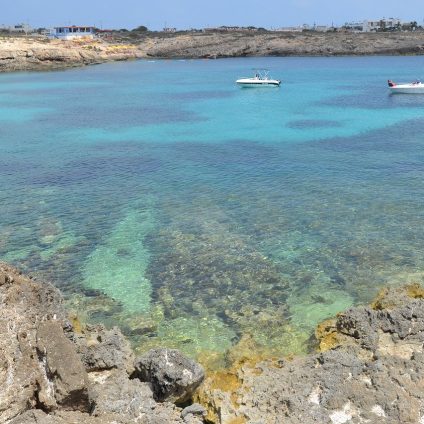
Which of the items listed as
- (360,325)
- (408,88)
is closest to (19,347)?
(360,325)

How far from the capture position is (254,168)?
94.5 ft

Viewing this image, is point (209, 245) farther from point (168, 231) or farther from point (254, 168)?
point (254, 168)

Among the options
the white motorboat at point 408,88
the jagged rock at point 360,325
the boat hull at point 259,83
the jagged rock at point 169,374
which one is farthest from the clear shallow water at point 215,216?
the boat hull at point 259,83

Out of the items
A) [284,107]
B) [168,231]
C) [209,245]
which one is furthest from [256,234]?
[284,107]

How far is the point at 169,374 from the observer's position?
9.66 m

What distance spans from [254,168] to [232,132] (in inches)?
449

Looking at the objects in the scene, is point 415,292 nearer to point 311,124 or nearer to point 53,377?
point 53,377

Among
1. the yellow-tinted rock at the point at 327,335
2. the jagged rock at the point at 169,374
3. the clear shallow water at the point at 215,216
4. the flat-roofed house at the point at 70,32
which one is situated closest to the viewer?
the jagged rock at the point at 169,374

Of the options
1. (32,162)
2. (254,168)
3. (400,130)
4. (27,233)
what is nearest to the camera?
(27,233)

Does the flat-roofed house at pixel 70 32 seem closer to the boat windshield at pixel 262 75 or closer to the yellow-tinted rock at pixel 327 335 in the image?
the boat windshield at pixel 262 75

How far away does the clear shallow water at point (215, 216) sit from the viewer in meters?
15.1

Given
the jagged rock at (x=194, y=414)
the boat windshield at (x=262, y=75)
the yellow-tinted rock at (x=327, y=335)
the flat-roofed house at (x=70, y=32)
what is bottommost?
the yellow-tinted rock at (x=327, y=335)

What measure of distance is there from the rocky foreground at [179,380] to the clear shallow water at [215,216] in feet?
8.44

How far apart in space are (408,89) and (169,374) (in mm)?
56038
